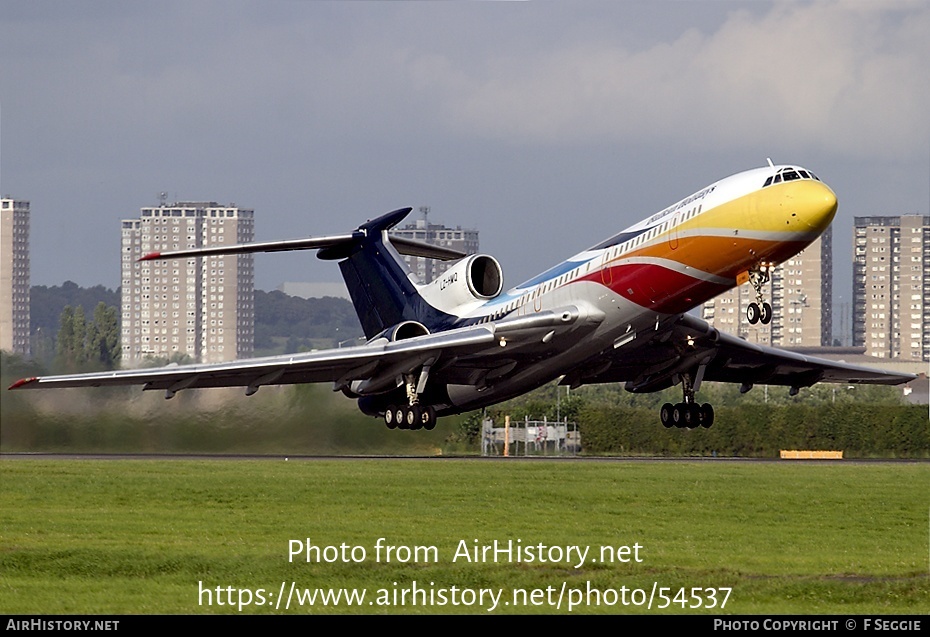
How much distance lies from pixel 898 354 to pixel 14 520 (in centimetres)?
13125

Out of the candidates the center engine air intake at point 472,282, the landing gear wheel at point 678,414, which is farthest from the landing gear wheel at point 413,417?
the landing gear wheel at point 678,414

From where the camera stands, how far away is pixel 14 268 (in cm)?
13100

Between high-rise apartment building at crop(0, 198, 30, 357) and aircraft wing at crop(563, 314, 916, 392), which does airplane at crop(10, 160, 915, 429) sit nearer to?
aircraft wing at crop(563, 314, 916, 392)

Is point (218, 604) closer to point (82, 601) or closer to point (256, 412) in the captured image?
point (82, 601)

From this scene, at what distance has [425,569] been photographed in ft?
76.4

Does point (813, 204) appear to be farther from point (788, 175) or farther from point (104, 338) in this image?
point (104, 338)

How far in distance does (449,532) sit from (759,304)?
24.5 ft

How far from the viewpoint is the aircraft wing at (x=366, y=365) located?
29742 mm

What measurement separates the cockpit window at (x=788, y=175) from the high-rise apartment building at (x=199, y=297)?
128 metres

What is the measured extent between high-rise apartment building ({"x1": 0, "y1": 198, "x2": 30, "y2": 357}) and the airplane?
87.3 metres

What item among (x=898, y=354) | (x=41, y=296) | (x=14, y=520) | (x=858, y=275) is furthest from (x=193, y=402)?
(x=858, y=275)

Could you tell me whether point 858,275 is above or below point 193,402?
above

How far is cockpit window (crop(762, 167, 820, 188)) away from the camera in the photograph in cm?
2595

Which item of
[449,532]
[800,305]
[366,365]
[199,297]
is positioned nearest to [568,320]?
[449,532]
